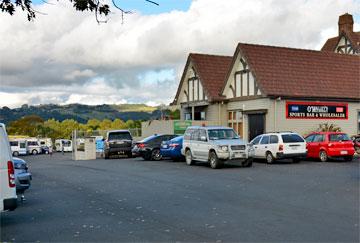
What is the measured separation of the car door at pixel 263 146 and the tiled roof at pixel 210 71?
13.1 meters

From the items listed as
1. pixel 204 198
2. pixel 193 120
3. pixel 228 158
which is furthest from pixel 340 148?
pixel 193 120

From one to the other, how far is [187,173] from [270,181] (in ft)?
15.3

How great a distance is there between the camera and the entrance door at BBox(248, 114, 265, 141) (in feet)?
118

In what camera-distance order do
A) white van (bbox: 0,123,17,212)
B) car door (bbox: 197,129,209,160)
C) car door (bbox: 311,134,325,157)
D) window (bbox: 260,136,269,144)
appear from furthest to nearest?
car door (bbox: 311,134,325,157), window (bbox: 260,136,269,144), car door (bbox: 197,129,209,160), white van (bbox: 0,123,17,212)

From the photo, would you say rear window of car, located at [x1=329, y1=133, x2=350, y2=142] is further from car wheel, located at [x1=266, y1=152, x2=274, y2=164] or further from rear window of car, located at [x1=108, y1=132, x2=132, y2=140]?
rear window of car, located at [x1=108, y1=132, x2=132, y2=140]

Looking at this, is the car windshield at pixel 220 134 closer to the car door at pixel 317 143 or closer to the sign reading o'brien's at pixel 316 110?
the car door at pixel 317 143

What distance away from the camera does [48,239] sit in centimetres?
874

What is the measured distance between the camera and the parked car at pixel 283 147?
2575 centimetres

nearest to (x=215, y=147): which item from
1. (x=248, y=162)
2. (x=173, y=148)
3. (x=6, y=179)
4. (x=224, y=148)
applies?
(x=224, y=148)

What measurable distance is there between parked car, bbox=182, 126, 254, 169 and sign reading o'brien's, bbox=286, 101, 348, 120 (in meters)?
11.2

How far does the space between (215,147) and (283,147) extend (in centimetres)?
412

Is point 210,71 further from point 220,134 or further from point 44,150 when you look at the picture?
point 44,150

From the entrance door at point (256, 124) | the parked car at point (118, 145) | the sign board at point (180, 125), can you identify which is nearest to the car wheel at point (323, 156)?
the entrance door at point (256, 124)

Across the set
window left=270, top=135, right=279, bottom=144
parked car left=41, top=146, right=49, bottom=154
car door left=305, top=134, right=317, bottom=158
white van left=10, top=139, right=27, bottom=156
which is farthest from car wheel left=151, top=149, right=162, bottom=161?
parked car left=41, top=146, right=49, bottom=154
